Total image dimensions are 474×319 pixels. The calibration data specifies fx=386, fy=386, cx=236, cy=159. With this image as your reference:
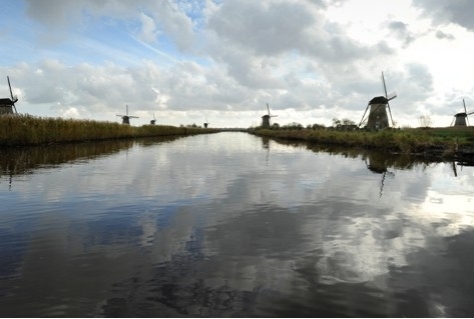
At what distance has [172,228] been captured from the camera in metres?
9.30

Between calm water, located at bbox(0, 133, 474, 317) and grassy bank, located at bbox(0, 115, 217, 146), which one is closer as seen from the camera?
calm water, located at bbox(0, 133, 474, 317)

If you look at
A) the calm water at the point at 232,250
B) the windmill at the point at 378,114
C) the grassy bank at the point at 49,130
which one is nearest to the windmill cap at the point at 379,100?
the windmill at the point at 378,114

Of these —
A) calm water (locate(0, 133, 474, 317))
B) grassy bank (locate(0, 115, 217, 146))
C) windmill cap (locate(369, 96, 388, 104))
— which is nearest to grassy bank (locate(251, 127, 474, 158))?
calm water (locate(0, 133, 474, 317))

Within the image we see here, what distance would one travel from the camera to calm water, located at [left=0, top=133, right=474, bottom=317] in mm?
5578

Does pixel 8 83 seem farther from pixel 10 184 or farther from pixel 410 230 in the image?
pixel 410 230

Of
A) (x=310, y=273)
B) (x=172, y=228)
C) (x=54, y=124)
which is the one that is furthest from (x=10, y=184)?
(x=54, y=124)

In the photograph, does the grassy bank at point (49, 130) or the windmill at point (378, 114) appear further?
the windmill at point (378, 114)

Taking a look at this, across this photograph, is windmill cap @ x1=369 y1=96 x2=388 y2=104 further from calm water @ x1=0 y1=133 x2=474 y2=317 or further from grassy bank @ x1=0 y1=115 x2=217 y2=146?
calm water @ x1=0 y1=133 x2=474 y2=317

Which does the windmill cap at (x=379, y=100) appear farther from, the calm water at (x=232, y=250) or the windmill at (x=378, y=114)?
the calm water at (x=232, y=250)

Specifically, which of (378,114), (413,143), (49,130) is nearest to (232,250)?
(413,143)

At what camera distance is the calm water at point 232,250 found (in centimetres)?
558

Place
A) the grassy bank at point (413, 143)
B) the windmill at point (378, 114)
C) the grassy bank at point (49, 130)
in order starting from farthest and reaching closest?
the windmill at point (378, 114) < the grassy bank at point (49, 130) < the grassy bank at point (413, 143)

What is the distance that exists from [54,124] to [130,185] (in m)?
28.2

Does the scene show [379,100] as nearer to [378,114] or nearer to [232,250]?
[378,114]
